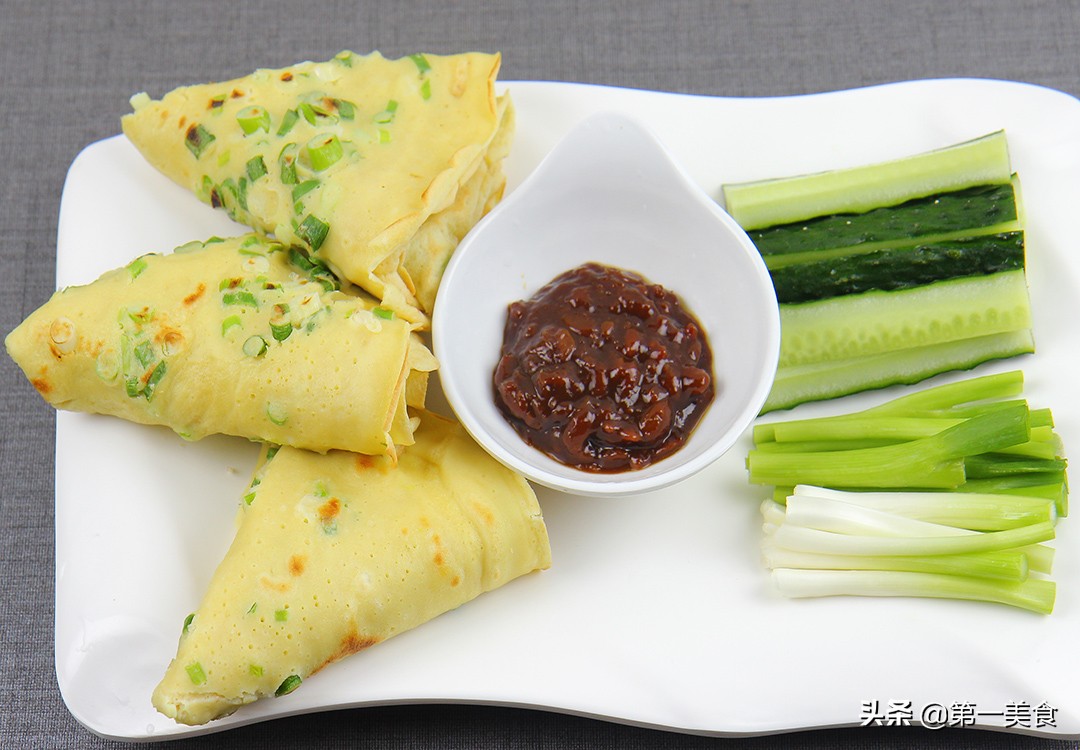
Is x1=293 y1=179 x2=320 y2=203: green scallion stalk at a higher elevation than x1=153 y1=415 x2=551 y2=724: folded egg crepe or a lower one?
higher

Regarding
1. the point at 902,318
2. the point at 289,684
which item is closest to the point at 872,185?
the point at 902,318

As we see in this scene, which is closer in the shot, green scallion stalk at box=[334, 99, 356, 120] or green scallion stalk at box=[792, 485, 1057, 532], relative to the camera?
green scallion stalk at box=[792, 485, 1057, 532]

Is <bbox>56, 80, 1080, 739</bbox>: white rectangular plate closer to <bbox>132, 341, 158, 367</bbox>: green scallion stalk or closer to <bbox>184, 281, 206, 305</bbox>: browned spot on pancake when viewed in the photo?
<bbox>132, 341, 158, 367</bbox>: green scallion stalk

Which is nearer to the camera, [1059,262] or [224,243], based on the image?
[224,243]

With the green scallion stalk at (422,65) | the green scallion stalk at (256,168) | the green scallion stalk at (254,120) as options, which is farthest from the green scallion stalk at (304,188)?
the green scallion stalk at (422,65)

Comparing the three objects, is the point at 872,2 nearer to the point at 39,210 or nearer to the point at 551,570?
the point at 551,570

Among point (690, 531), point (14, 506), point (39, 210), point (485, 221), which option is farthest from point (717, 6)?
point (14, 506)

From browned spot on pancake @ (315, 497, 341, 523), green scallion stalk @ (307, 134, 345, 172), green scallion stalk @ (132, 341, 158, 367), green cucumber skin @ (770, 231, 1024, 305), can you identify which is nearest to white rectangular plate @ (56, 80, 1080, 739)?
green cucumber skin @ (770, 231, 1024, 305)
